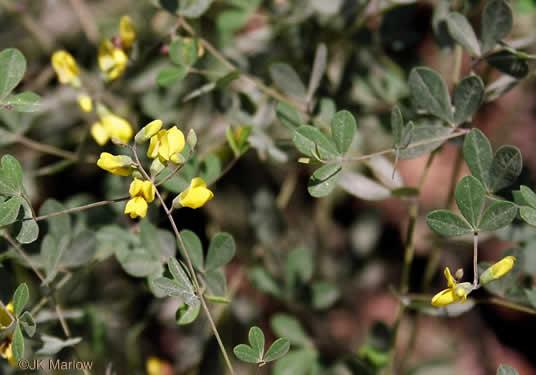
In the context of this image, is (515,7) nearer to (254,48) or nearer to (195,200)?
(254,48)

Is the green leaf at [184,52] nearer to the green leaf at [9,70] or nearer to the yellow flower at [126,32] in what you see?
the yellow flower at [126,32]

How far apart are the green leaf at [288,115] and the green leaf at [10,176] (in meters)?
0.47

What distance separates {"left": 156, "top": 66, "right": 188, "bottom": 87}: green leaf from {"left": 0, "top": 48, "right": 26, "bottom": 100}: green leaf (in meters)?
0.23

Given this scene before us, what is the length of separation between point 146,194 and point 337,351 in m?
0.81

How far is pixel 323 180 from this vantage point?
833mm

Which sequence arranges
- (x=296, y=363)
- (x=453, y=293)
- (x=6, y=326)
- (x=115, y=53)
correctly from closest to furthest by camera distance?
(x=453, y=293), (x=6, y=326), (x=115, y=53), (x=296, y=363)

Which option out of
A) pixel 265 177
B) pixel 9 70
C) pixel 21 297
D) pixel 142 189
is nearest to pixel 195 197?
pixel 142 189

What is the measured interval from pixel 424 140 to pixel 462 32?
21 centimetres

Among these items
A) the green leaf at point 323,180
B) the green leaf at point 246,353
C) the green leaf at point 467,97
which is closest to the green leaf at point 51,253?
the green leaf at point 246,353

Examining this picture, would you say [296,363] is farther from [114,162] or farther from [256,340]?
[114,162]

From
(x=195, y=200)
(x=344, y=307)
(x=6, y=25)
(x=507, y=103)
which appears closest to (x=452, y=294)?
(x=195, y=200)

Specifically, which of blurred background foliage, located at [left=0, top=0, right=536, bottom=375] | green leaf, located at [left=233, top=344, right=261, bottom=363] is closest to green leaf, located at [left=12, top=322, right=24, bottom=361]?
blurred background foliage, located at [left=0, top=0, right=536, bottom=375]

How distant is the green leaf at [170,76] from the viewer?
38.3 inches

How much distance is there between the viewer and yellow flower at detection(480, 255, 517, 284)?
742mm
